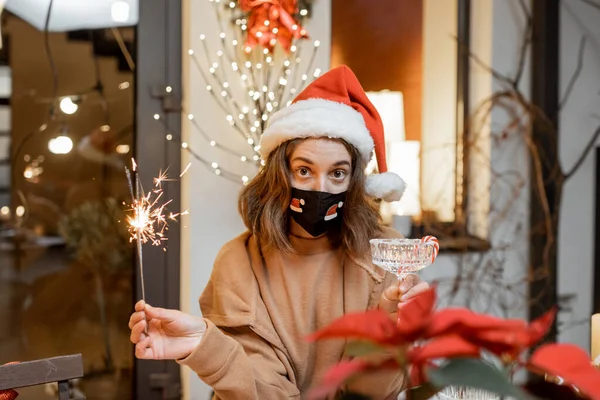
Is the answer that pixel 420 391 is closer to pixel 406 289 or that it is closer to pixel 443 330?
pixel 443 330

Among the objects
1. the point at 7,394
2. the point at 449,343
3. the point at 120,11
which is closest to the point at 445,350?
the point at 449,343

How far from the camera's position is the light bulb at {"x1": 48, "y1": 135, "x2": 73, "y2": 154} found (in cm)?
236

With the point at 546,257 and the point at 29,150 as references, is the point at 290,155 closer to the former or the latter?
the point at 29,150

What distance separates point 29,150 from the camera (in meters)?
2.33

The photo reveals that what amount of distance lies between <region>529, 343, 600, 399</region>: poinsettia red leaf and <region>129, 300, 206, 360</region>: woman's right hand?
2.88ft

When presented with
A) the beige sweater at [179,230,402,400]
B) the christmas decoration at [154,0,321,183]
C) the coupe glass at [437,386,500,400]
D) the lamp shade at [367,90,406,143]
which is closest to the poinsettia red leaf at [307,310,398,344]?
the coupe glass at [437,386,500,400]

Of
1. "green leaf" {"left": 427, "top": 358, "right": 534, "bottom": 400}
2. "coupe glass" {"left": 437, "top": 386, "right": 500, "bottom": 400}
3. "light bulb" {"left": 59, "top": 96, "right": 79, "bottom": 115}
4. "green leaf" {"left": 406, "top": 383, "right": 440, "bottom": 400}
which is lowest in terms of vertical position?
"coupe glass" {"left": 437, "top": 386, "right": 500, "bottom": 400}

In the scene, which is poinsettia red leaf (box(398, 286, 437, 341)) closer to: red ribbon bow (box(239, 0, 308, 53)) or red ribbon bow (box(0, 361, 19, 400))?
red ribbon bow (box(0, 361, 19, 400))

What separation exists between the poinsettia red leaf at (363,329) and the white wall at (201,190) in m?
1.96

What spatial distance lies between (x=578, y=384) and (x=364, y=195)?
118 centimetres

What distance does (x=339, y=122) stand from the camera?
1538 millimetres

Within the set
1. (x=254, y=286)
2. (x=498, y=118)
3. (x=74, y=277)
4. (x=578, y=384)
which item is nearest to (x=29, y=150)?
(x=74, y=277)

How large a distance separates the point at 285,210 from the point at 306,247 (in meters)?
0.13

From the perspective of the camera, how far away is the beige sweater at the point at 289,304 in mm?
1548
